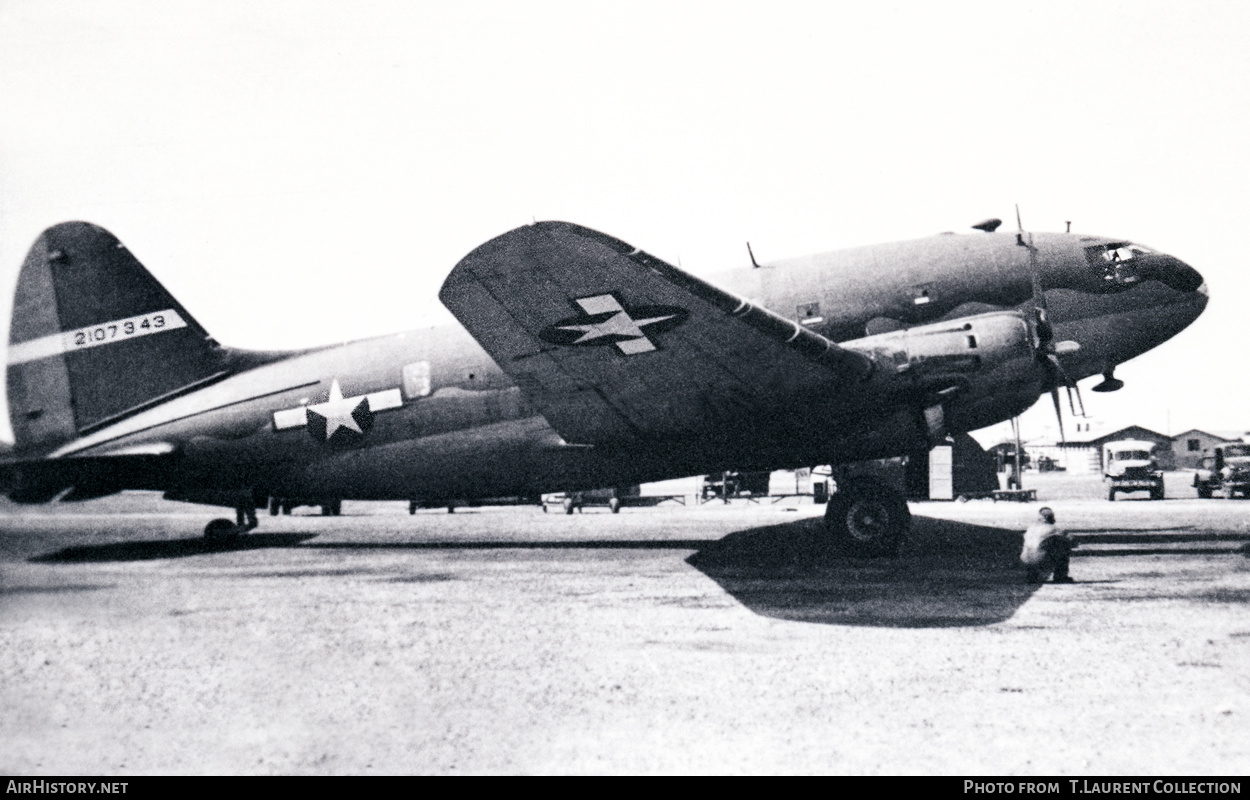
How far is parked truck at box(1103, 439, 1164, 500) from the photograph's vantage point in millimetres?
26766

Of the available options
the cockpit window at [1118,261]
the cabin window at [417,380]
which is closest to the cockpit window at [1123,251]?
the cockpit window at [1118,261]

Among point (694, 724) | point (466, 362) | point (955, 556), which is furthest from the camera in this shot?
point (466, 362)

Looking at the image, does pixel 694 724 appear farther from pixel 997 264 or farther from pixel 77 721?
pixel 997 264

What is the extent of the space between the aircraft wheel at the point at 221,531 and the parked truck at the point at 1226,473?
95.5ft

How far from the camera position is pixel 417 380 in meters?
12.2

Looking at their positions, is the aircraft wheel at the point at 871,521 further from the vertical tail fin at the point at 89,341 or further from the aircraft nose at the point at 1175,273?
the vertical tail fin at the point at 89,341

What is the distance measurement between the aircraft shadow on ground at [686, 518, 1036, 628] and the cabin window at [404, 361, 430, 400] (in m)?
4.56

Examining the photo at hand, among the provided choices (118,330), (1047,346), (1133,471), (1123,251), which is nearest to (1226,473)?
(1133,471)

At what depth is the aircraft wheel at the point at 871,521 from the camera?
10617 millimetres

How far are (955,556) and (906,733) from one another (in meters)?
6.92

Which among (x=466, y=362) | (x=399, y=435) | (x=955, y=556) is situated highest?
(x=466, y=362)

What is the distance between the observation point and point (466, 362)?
39.5ft

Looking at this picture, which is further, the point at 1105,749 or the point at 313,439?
the point at 313,439
